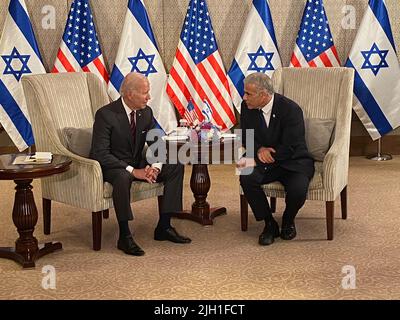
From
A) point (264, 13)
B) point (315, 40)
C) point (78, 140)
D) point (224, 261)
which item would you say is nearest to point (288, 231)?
point (224, 261)

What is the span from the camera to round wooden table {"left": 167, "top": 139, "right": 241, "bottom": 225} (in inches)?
191

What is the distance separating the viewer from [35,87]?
468 centimetres

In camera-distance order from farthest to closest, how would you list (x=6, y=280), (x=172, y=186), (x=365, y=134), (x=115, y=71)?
(x=365, y=134), (x=115, y=71), (x=172, y=186), (x=6, y=280)

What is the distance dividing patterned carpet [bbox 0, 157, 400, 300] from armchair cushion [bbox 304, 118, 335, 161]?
58cm

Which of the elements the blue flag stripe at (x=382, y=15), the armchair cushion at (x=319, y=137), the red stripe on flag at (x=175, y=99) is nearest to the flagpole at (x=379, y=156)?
the blue flag stripe at (x=382, y=15)

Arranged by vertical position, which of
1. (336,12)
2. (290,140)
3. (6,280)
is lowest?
(6,280)

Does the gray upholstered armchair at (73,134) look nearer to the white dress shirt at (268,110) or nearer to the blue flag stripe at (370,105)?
the white dress shirt at (268,110)

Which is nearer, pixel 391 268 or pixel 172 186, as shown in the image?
pixel 391 268

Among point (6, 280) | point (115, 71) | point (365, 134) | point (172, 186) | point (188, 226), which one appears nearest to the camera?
point (6, 280)

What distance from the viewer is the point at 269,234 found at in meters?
4.58

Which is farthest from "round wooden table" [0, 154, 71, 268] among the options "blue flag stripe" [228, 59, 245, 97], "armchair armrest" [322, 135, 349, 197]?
"blue flag stripe" [228, 59, 245, 97]

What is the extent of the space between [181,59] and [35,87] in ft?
9.55

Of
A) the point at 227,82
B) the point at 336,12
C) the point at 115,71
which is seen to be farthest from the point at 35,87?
the point at 336,12

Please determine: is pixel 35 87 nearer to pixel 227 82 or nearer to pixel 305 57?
pixel 227 82
